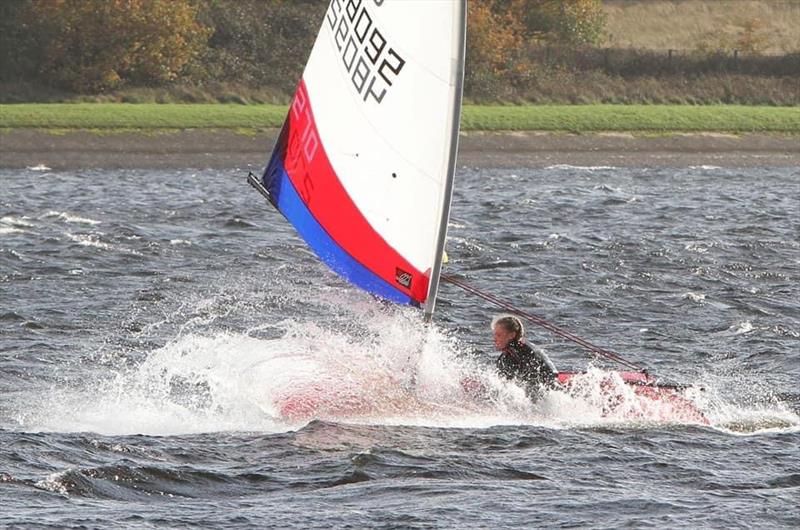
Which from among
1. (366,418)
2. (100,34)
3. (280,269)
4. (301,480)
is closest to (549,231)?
(280,269)

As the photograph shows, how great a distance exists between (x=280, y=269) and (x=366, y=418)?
40.8 ft

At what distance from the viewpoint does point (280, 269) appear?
30156 mm

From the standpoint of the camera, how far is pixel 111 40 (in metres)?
58.8

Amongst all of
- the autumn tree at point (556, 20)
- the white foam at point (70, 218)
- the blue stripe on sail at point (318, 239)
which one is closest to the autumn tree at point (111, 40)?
the autumn tree at point (556, 20)

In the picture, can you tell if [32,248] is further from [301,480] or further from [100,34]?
[100,34]

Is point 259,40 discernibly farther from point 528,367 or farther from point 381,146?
point 528,367

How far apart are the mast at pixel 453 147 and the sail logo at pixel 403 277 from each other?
29 centimetres

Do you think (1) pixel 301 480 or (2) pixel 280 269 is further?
(2) pixel 280 269

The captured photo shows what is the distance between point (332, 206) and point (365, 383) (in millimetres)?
2137

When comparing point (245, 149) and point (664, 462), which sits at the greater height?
point (664, 462)

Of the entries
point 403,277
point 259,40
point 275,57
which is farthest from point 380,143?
point 259,40

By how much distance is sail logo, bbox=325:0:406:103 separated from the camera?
57.5 feet

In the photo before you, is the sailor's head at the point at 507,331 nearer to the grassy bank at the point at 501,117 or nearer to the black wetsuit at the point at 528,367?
the black wetsuit at the point at 528,367

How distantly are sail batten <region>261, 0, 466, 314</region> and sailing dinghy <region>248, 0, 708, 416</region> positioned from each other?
0.04 ft
